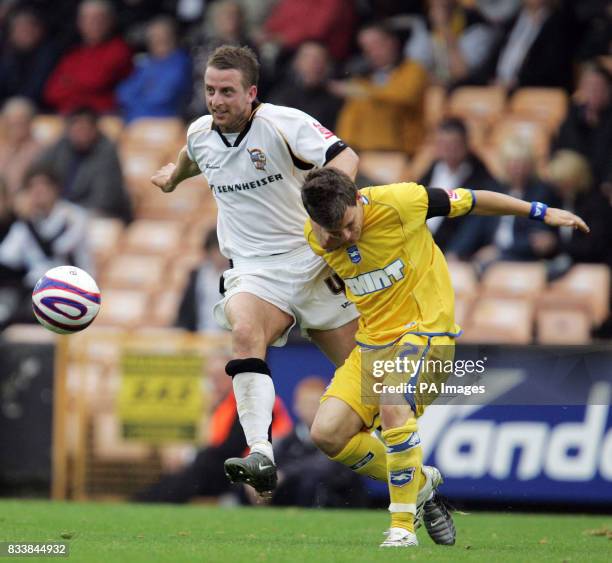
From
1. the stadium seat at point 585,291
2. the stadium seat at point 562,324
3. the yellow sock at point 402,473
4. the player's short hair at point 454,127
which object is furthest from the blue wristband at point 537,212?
the player's short hair at point 454,127

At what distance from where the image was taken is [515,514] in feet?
38.4

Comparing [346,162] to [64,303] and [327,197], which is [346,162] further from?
[64,303]

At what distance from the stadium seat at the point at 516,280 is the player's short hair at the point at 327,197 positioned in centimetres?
650

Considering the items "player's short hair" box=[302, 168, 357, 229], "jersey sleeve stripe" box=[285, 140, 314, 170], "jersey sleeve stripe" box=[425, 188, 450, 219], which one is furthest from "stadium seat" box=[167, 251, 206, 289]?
"player's short hair" box=[302, 168, 357, 229]

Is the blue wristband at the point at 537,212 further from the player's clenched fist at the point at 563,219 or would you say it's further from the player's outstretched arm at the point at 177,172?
the player's outstretched arm at the point at 177,172

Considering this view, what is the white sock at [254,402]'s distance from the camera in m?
7.88

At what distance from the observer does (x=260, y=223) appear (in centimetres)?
827

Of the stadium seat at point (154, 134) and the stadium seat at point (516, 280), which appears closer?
the stadium seat at point (516, 280)

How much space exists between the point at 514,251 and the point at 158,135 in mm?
5794

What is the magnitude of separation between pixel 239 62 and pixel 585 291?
20.3 feet

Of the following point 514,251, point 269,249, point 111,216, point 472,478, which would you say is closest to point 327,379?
point 472,478

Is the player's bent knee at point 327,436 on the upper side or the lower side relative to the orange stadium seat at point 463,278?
lower

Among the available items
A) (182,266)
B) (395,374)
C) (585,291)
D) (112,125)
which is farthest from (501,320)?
(112,125)

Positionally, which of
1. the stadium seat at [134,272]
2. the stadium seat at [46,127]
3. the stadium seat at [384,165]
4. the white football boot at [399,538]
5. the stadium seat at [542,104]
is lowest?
the white football boot at [399,538]
